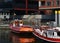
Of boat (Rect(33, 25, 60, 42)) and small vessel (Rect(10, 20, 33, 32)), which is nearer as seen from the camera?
boat (Rect(33, 25, 60, 42))

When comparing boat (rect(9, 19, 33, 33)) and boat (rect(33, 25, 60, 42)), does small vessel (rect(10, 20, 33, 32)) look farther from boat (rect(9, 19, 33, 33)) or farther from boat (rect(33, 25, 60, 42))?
boat (rect(33, 25, 60, 42))

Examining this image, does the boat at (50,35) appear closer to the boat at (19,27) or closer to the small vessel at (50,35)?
the small vessel at (50,35)

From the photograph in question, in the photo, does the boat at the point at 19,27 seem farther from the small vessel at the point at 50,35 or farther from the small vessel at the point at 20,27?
the small vessel at the point at 50,35

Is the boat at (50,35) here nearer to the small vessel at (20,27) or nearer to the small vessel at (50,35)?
the small vessel at (50,35)

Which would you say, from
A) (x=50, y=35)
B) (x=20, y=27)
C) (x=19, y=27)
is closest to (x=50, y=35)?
(x=50, y=35)

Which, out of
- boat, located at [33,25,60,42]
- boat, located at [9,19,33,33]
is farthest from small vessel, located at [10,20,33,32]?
boat, located at [33,25,60,42]

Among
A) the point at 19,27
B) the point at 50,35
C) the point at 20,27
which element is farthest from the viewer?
the point at 19,27

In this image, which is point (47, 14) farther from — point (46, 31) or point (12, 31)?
point (46, 31)

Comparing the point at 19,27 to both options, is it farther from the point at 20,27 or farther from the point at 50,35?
the point at 50,35

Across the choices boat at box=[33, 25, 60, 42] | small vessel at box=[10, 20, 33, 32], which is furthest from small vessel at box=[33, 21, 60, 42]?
small vessel at box=[10, 20, 33, 32]

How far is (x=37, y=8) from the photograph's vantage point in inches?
4496

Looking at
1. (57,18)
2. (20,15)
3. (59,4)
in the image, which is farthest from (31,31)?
(20,15)

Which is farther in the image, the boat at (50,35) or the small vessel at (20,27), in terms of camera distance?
the small vessel at (20,27)

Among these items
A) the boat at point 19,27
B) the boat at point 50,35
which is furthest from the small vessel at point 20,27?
the boat at point 50,35
